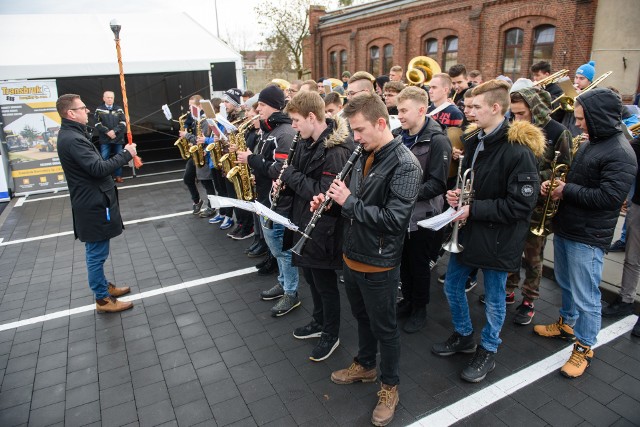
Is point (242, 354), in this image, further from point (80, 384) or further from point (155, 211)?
point (155, 211)

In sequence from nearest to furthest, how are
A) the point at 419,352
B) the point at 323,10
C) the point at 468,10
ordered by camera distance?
→ 1. the point at 419,352
2. the point at 468,10
3. the point at 323,10

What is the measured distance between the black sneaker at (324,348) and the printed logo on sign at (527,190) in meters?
2.08

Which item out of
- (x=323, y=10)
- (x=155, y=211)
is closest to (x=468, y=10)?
(x=323, y=10)

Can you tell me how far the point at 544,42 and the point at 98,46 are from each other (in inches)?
586

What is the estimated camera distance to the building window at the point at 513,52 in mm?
16734

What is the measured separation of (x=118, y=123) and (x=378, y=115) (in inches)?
404

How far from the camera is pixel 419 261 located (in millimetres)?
4273

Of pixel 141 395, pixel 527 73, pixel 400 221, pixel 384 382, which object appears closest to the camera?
pixel 400 221

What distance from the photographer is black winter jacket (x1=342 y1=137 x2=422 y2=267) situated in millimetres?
2768

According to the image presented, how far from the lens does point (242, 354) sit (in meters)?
4.04

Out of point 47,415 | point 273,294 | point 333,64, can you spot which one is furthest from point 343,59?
point 47,415

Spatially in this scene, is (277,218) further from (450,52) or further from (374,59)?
(374,59)

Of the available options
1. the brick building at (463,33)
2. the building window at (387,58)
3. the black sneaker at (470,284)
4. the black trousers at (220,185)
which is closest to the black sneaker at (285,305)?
the black sneaker at (470,284)

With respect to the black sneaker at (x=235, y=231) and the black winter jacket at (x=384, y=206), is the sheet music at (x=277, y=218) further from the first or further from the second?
the black sneaker at (x=235, y=231)
